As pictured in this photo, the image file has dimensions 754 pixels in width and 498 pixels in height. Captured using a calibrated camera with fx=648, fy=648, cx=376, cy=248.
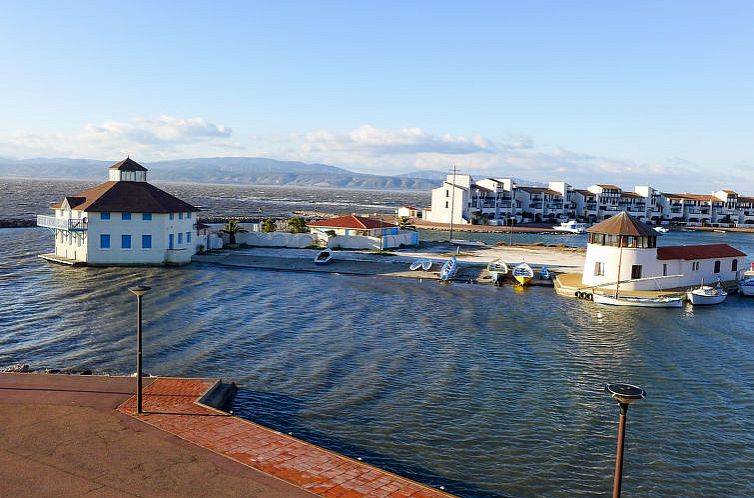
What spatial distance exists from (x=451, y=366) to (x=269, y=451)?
1412 cm

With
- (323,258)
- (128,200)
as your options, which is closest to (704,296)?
(323,258)

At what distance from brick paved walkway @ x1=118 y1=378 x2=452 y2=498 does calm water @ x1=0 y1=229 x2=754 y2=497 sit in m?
2.51

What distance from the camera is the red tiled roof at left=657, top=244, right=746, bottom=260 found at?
54062 millimetres

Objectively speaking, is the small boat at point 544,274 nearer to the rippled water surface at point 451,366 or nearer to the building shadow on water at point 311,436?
the rippled water surface at point 451,366

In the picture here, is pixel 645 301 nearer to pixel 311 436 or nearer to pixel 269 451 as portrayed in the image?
pixel 311 436

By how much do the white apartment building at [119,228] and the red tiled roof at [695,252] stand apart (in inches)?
1681

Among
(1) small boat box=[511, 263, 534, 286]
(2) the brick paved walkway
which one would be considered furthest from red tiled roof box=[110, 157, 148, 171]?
(2) the brick paved walkway

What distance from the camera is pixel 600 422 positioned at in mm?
23547

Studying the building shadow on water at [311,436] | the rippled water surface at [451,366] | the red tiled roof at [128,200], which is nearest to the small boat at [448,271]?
the rippled water surface at [451,366]

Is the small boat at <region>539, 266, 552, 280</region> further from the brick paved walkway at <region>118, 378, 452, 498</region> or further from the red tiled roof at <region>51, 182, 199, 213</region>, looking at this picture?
the brick paved walkway at <region>118, 378, 452, 498</region>

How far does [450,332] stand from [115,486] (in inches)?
967

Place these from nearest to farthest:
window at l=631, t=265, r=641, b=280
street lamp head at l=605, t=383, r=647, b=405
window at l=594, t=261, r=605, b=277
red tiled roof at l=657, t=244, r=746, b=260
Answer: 1. street lamp head at l=605, t=383, r=647, b=405
2. window at l=631, t=265, r=641, b=280
3. window at l=594, t=261, r=605, b=277
4. red tiled roof at l=657, t=244, r=746, b=260

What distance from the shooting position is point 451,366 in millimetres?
29797

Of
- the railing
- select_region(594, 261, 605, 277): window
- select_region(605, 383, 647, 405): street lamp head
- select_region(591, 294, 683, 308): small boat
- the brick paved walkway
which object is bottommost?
the brick paved walkway
